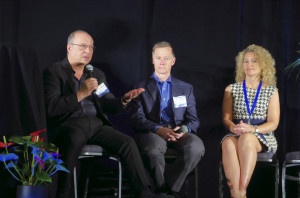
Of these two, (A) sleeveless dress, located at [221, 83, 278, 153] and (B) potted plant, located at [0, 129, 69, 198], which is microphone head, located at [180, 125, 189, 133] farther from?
(B) potted plant, located at [0, 129, 69, 198]

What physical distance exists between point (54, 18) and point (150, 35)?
3.05ft

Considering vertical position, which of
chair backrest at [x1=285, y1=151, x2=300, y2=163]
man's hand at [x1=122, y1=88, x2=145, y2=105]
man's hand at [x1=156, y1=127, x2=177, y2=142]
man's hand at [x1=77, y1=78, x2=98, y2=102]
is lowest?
chair backrest at [x1=285, y1=151, x2=300, y2=163]

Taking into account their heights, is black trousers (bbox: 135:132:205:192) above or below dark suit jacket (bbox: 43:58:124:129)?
below

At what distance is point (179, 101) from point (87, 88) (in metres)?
0.89

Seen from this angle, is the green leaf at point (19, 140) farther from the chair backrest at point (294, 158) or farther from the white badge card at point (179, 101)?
the chair backrest at point (294, 158)

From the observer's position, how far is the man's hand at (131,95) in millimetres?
3283

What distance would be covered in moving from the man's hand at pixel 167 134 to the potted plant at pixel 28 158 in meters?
1.11

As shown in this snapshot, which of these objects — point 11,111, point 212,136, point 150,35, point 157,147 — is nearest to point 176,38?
point 150,35

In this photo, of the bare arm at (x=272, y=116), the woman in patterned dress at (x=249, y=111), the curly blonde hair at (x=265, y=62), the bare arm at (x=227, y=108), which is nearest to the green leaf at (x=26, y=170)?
the woman in patterned dress at (x=249, y=111)

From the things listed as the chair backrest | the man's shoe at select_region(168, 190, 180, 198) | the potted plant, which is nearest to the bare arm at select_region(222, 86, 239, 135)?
the chair backrest

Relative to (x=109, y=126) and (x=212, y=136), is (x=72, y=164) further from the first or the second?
(x=212, y=136)

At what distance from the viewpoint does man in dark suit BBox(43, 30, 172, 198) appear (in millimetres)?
2980

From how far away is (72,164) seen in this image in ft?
9.72

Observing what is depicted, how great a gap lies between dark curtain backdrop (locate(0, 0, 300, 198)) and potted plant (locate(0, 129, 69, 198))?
5.27ft
